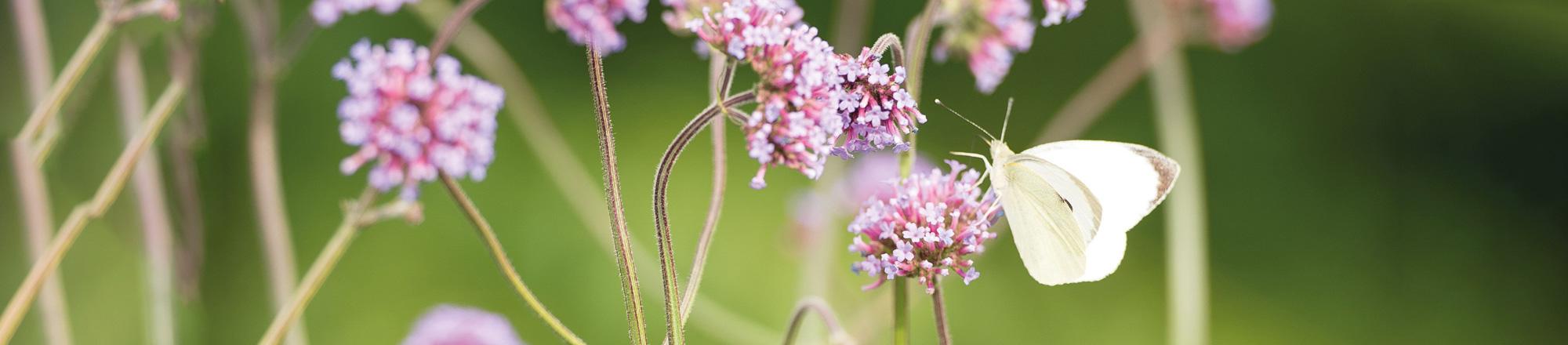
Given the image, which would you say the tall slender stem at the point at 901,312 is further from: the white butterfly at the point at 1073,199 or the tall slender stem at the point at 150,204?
the tall slender stem at the point at 150,204

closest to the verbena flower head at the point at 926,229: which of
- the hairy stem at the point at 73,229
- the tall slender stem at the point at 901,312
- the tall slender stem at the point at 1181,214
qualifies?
the tall slender stem at the point at 901,312

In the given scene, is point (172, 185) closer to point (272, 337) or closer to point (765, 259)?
point (272, 337)

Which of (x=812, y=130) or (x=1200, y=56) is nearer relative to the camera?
(x=812, y=130)

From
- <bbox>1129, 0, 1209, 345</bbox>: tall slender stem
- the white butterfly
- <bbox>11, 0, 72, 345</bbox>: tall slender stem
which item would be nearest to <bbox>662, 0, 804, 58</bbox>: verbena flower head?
the white butterfly

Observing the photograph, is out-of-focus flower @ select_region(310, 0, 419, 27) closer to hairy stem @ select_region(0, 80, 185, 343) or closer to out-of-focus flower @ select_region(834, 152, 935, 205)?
hairy stem @ select_region(0, 80, 185, 343)

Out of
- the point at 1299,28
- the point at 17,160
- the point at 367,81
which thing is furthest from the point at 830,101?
the point at 1299,28

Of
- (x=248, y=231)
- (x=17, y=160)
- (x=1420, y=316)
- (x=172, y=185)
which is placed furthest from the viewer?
(x=1420, y=316)

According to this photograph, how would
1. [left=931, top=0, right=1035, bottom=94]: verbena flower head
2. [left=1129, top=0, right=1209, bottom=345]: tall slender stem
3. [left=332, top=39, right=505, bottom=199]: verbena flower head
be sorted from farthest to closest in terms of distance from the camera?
[left=1129, top=0, right=1209, bottom=345]: tall slender stem, [left=931, top=0, right=1035, bottom=94]: verbena flower head, [left=332, top=39, right=505, bottom=199]: verbena flower head

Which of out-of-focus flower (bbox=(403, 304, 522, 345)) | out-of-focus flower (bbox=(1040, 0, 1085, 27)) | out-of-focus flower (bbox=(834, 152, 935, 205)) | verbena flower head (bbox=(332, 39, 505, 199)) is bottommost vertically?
out-of-focus flower (bbox=(403, 304, 522, 345))
